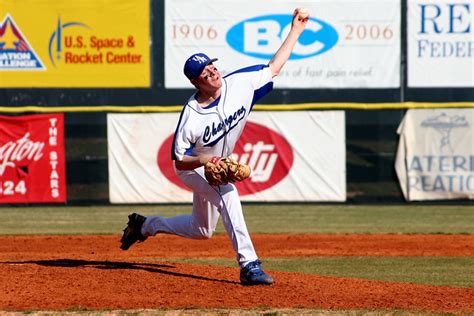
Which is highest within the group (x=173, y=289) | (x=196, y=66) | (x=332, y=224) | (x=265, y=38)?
(x=265, y=38)

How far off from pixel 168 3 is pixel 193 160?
11.4 metres

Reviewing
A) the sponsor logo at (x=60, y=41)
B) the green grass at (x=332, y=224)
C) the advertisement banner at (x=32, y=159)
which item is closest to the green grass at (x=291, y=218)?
the green grass at (x=332, y=224)

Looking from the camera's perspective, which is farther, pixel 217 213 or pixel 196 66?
pixel 217 213

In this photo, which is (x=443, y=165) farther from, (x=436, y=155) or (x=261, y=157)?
(x=261, y=157)

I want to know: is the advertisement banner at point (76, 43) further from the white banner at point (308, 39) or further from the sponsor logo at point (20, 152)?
the sponsor logo at point (20, 152)

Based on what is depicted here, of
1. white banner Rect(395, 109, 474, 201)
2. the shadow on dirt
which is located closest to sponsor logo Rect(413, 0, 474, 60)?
white banner Rect(395, 109, 474, 201)

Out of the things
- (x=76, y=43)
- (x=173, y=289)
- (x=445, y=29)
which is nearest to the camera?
(x=173, y=289)

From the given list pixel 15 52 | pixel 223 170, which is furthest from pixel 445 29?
pixel 223 170

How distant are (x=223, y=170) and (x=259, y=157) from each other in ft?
26.4

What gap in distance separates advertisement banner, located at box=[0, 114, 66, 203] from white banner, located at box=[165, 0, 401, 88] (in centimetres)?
375

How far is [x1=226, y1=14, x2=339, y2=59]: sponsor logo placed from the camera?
17.4m

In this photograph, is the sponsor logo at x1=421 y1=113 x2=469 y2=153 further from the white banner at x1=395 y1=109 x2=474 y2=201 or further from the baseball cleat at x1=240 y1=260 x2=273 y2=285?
the baseball cleat at x1=240 y1=260 x2=273 y2=285

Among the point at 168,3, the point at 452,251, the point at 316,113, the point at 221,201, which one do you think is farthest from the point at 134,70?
the point at 221,201

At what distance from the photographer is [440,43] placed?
1742cm
